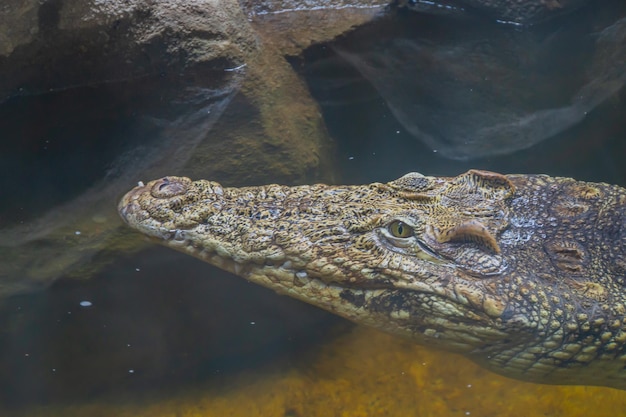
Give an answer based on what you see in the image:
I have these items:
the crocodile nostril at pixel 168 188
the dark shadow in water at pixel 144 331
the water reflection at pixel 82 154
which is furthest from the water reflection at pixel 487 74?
the crocodile nostril at pixel 168 188

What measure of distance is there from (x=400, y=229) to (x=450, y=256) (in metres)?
A: 0.25

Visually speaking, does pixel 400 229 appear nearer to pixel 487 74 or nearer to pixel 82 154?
pixel 82 154

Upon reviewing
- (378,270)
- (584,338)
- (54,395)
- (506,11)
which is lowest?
(54,395)

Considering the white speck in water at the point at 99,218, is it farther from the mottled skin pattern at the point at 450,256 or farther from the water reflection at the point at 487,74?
the water reflection at the point at 487,74

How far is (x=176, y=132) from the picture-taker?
4141 millimetres

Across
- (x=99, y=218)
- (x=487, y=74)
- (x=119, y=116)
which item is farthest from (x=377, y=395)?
(x=487, y=74)

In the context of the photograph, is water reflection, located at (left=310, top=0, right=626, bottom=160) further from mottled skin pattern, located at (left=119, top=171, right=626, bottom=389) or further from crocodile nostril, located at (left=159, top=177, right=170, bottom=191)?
crocodile nostril, located at (left=159, top=177, right=170, bottom=191)

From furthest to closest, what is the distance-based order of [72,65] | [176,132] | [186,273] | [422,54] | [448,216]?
[422,54] → [72,65] → [176,132] → [186,273] → [448,216]

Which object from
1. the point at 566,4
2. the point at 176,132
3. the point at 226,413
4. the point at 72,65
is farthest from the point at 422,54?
the point at 226,413

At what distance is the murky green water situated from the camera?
300 cm

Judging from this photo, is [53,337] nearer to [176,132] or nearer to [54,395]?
[54,395]

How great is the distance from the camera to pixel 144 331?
10.3ft

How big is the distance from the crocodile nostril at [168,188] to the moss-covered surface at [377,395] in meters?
1.02

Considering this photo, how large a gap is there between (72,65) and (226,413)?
9.90 feet
